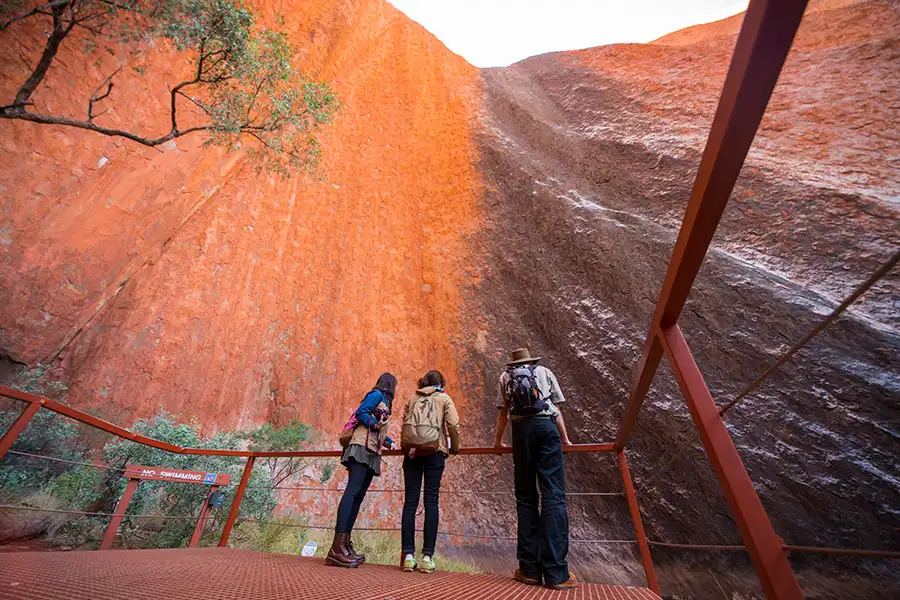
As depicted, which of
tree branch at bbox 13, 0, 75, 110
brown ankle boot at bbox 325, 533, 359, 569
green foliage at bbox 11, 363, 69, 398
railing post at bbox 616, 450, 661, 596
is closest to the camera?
railing post at bbox 616, 450, 661, 596

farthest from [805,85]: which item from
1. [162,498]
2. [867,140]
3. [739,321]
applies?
[162,498]

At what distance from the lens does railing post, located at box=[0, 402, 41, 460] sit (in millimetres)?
2527

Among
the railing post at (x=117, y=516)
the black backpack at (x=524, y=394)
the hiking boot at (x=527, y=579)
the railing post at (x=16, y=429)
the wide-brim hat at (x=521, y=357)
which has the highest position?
the wide-brim hat at (x=521, y=357)

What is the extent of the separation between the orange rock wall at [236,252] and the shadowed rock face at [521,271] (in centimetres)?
5

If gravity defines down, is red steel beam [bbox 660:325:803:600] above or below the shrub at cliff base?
below

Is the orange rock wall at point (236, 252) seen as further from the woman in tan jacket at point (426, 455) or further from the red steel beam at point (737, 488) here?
the red steel beam at point (737, 488)

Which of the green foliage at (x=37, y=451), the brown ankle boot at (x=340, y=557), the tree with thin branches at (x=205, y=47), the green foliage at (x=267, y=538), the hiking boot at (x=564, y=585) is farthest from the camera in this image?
the tree with thin branches at (x=205, y=47)

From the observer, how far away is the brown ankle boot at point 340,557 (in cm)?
288

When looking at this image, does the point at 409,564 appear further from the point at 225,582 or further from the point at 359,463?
the point at 225,582

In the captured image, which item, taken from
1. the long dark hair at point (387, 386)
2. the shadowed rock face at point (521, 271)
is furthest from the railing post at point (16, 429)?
the shadowed rock face at point (521, 271)

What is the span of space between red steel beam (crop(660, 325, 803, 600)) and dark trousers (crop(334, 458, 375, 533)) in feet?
7.55

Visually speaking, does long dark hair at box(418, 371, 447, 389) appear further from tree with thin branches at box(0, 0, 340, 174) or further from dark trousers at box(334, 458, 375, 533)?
tree with thin branches at box(0, 0, 340, 174)

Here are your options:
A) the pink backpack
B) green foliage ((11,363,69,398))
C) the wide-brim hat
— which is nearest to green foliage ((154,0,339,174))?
green foliage ((11,363,69,398))

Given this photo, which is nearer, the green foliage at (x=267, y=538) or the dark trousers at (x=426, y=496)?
the dark trousers at (x=426, y=496)
